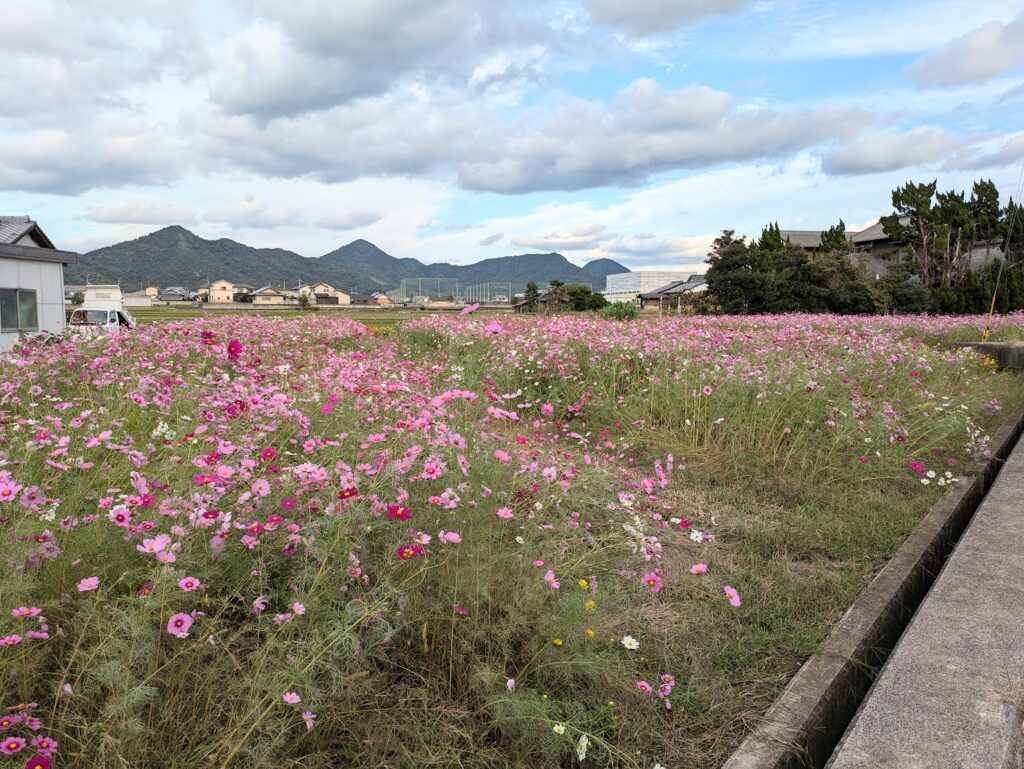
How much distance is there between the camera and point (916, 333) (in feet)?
45.2

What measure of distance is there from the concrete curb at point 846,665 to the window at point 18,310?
1727 cm

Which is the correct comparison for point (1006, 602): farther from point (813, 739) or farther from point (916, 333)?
point (916, 333)

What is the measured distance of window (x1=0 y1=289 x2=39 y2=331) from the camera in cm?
1467

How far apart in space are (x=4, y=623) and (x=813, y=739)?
2.20 m

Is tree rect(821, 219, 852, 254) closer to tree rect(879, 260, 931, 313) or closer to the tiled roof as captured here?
tree rect(879, 260, 931, 313)

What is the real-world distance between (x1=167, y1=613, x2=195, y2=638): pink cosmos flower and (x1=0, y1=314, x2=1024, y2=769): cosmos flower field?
0.01 meters

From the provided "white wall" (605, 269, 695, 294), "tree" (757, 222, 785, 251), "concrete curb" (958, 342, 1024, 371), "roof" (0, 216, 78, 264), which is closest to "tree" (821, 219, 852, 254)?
"tree" (757, 222, 785, 251)

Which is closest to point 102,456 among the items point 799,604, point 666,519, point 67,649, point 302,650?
point 67,649

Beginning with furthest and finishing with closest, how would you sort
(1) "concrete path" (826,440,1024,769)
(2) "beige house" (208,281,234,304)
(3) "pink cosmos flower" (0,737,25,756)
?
(2) "beige house" (208,281,234,304) < (1) "concrete path" (826,440,1024,769) < (3) "pink cosmos flower" (0,737,25,756)

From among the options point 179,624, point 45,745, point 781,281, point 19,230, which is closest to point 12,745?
point 45,745

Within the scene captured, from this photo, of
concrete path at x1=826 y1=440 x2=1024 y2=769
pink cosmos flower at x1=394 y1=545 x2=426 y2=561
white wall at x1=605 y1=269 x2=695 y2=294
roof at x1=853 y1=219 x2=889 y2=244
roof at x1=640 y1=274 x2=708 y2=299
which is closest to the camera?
concrete path at x1=826 y1=440 x2=1024 y2=769

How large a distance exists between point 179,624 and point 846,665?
210 centimetres

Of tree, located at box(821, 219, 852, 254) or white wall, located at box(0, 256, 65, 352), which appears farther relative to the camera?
tree, located at box(821, 219, 852, 254)

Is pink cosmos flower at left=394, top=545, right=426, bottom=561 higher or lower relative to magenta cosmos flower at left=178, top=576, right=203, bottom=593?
lower
